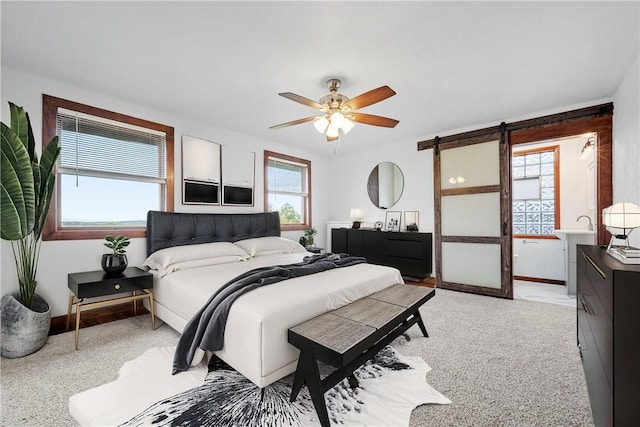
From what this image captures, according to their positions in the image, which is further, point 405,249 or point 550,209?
point 550,209

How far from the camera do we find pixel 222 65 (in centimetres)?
245

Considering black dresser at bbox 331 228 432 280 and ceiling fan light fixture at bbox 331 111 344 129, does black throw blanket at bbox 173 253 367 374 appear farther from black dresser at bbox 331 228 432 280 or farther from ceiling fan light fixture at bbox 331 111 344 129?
black dresser at bbox 331 228 432 280

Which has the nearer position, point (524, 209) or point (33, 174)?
Result: point (33, 174)

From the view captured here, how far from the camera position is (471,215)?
412 centimetres

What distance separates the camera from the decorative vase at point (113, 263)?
8.74 feet

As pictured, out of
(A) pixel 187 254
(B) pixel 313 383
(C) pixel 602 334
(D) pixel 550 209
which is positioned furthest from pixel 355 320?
(D) pixel 550 209

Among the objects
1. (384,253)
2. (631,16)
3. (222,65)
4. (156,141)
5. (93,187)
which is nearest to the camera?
(631,16)

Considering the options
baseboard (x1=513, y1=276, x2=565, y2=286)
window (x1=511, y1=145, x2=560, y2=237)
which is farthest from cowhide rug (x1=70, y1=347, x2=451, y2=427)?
window (x1=511, y1=145, x2=560, y2=237)

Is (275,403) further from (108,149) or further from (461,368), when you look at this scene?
(108,149)

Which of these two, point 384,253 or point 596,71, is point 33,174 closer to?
point 384,253

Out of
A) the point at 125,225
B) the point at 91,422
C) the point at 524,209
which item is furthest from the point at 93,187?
the point at 524,209

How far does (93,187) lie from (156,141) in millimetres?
920

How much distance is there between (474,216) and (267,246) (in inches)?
125

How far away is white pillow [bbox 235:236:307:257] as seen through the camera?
3.74 metres
